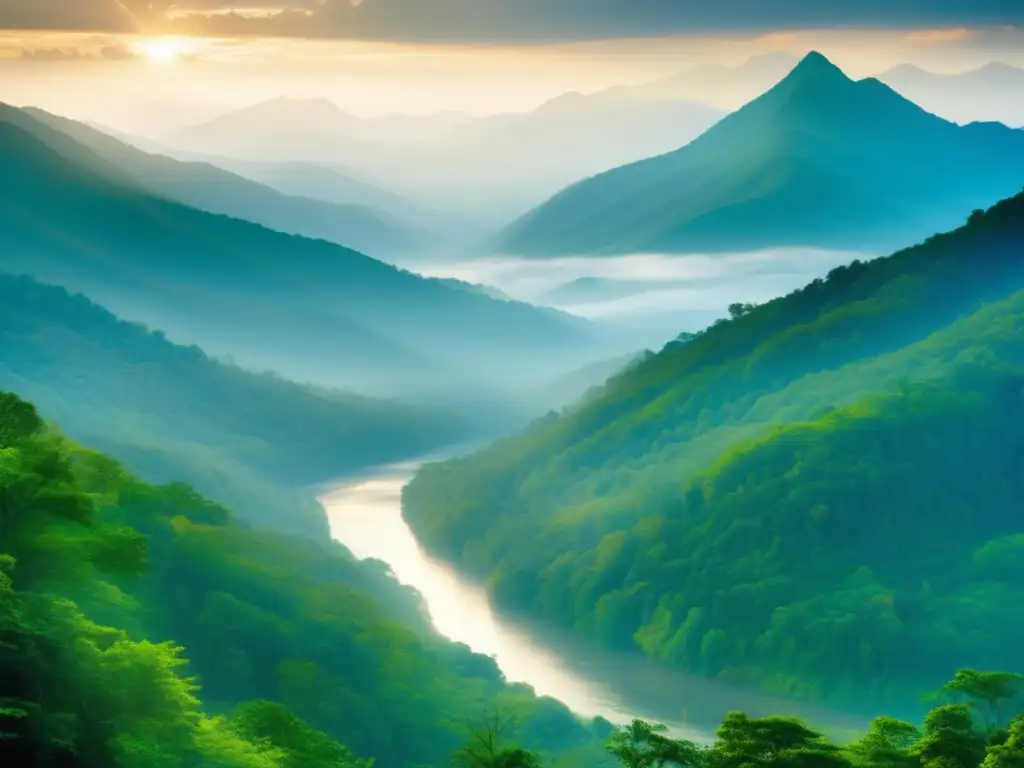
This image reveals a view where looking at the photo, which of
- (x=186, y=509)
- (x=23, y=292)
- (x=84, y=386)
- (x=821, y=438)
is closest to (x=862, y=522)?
(x=821, y=438)

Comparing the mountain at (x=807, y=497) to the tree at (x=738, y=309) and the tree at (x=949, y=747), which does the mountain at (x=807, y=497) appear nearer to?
the tree at (x=738, y=309)

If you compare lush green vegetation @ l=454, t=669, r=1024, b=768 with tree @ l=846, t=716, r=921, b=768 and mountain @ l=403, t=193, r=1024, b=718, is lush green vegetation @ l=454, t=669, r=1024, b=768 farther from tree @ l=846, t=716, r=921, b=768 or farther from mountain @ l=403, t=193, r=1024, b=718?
mountain @ l=403, t=193, r=1024, b=718

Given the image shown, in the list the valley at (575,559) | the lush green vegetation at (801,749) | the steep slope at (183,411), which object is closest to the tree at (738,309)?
the valley at (575,559)

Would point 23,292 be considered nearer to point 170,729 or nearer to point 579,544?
point 579,544

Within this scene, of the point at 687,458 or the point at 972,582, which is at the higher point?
the point at 687,458

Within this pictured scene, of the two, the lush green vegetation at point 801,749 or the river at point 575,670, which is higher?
the river at point 575,670

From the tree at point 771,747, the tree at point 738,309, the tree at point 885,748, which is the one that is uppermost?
the tree at point 738,309
